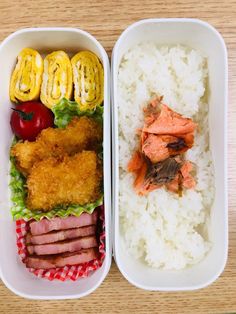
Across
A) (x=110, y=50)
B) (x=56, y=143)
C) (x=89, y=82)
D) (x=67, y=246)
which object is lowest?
(x=67, y=246)

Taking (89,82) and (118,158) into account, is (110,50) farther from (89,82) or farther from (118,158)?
(118,158)

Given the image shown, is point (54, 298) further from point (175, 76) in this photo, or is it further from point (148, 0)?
point (148, 0)

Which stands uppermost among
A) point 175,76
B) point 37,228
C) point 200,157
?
point 175,76

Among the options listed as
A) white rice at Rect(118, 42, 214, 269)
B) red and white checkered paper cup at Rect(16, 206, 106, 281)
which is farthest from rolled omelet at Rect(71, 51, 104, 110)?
red and white checkered paper cup at Rect(16, 206, 106, 281)

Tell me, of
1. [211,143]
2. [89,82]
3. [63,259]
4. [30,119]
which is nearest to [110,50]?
[89,82]

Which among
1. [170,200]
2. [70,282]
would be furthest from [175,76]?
[70,282]

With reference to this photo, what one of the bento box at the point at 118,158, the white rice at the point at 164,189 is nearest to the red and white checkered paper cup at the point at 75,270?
the bento box at the point at 118,158

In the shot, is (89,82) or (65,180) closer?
(65,180)
